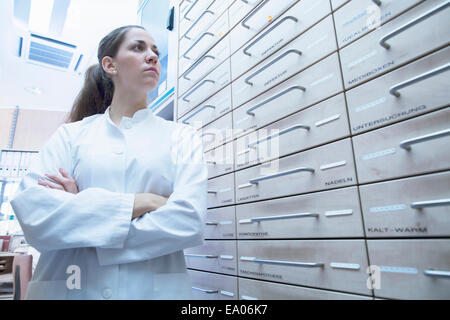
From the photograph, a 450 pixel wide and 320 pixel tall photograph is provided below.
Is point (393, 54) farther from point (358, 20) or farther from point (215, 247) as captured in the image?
point (215, 247)

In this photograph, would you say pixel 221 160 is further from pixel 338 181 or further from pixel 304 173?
pixel 338 181

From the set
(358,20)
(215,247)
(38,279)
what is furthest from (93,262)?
(358,20)

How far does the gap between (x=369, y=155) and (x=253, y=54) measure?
25.0 inches

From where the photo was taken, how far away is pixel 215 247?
1.09 meters

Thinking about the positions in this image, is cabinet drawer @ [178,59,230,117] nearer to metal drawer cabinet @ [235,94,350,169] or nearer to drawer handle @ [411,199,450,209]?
metal drawer cabinet @ [235,94,350,169]

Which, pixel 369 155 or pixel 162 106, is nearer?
pixel 369 155

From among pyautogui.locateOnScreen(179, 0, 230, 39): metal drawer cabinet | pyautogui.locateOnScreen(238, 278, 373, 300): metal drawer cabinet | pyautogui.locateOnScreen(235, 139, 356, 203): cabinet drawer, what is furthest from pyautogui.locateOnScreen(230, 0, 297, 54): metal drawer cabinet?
pyautogui.locateOnScreen(238, 278, 373, 300): metal drawer cabinet

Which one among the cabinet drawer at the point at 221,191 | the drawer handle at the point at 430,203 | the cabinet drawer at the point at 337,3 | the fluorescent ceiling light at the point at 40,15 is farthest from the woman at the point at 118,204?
the fluorescent ceiling light at the point at 40,15

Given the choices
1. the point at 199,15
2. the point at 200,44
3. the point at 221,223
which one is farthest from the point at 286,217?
the point at 199,15

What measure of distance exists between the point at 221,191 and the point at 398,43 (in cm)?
78

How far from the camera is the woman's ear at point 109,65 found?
916 millimetres

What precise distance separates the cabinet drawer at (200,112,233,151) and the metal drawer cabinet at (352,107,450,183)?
0.56 meters

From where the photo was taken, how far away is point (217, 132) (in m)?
1.17

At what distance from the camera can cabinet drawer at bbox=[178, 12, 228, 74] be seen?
1.26 metres
